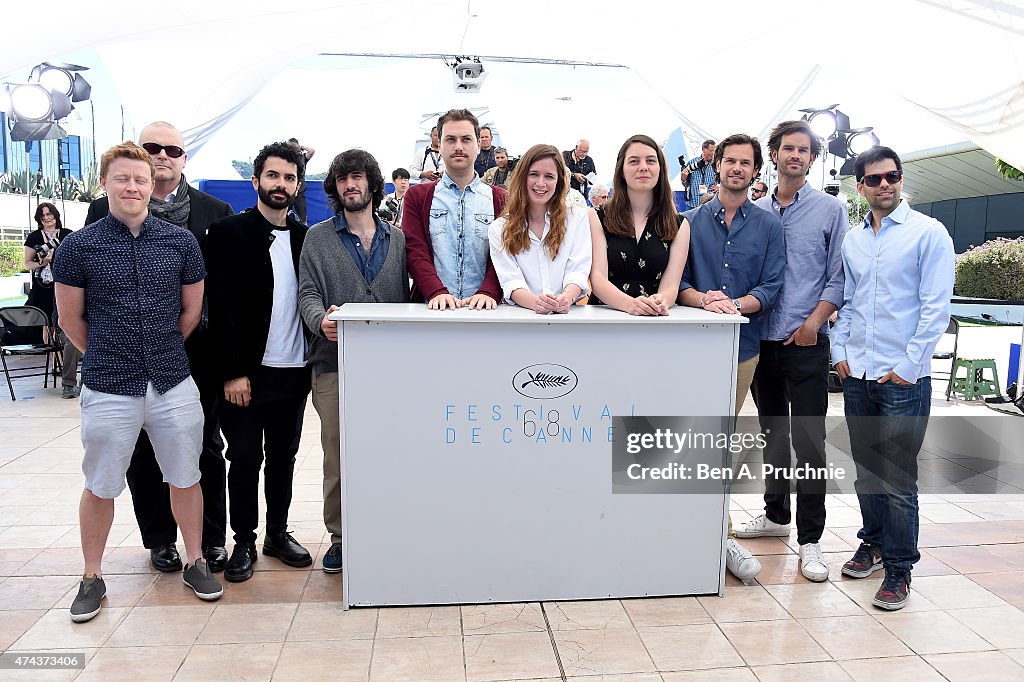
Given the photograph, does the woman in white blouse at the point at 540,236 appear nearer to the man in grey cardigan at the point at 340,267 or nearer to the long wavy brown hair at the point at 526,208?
the long wavy brown hair at the point at 526,208

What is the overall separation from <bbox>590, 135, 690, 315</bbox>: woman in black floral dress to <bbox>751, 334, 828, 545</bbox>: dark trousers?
654 millimetres

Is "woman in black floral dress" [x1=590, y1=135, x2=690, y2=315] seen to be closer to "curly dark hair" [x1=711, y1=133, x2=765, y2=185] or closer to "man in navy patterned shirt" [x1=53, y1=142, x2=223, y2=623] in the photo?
"curly dark hair" [x1=711, y1=133, x2=765, y2=185]

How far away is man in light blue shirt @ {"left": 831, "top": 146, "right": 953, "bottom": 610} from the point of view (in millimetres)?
2830

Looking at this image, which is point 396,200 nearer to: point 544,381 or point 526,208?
point 526,208

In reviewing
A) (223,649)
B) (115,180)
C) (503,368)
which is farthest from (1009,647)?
(115,180)

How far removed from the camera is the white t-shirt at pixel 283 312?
3002 millimetres

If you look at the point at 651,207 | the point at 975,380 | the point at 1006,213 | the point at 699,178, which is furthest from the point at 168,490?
the point at 1006,213

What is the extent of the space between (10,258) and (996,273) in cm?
1871

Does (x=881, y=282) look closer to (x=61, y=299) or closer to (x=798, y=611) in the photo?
(x=798, y=611)

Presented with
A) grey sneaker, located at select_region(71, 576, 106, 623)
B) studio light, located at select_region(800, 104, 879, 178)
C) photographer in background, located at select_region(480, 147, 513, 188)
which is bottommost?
grey sneaker, located at select_region(71, 576, 106, 623)

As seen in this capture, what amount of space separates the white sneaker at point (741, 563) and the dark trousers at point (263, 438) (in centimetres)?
195

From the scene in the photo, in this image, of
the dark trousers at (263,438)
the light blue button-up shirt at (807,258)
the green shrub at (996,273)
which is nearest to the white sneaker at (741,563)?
the light blue button-up shirt at (807,258)

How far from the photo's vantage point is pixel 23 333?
26.5 ft

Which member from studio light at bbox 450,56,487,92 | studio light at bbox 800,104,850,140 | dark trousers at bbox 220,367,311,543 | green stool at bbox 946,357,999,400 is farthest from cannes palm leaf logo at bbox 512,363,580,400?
studio light at bbox 450,56,487,92
